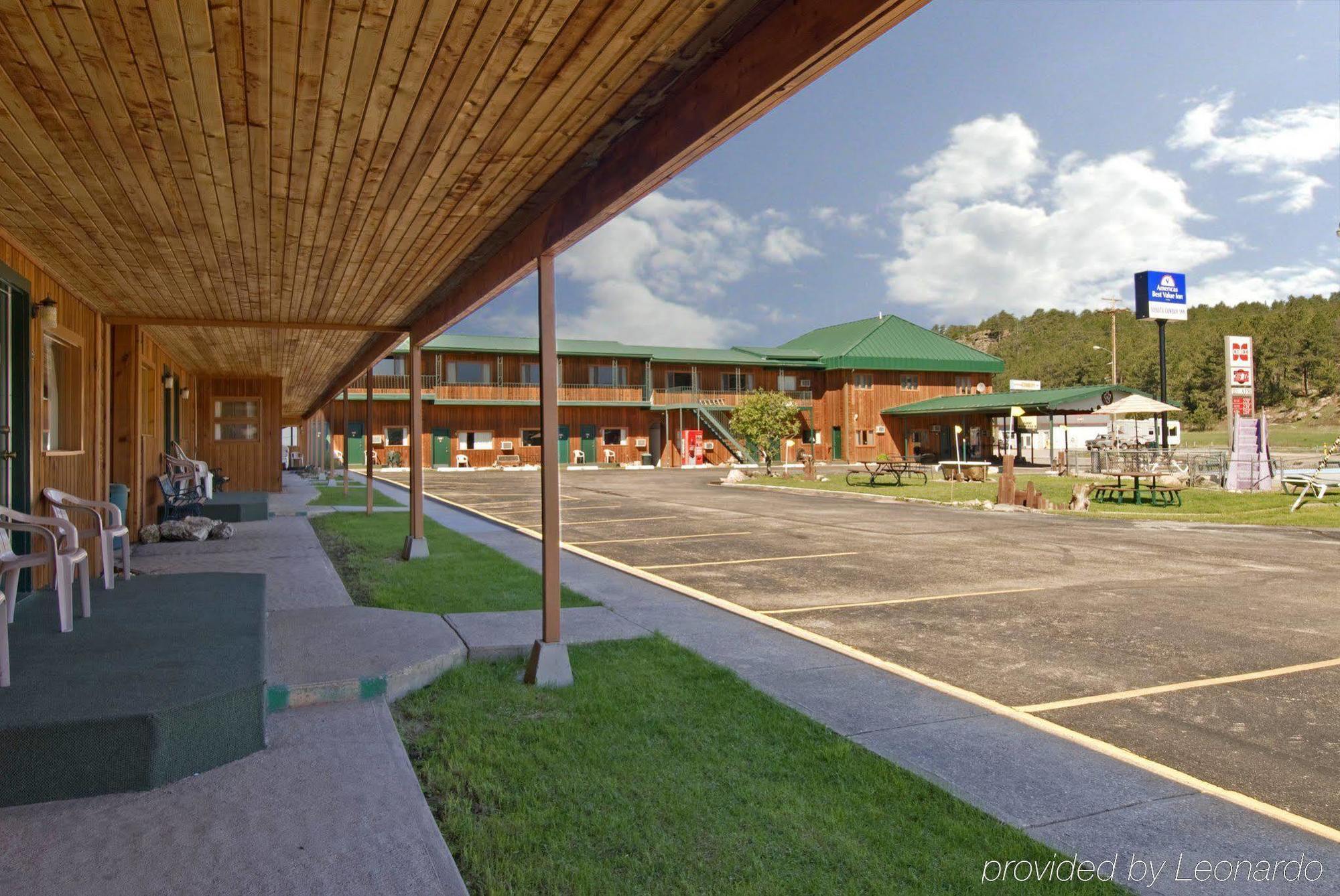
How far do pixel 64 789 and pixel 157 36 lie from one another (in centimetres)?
283

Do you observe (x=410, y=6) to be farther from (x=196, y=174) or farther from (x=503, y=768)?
(x=503, y=768)

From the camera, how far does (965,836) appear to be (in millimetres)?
2963

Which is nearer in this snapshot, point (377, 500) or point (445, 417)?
point (377, 500)

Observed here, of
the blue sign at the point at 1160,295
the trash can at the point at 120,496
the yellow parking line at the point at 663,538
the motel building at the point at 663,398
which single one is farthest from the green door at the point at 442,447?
the trash can at the point at 120,496

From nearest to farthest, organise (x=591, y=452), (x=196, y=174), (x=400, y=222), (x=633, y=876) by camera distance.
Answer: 1. (x=633, y=876)
2. (x=196, y=174)
3. (x=400, y=222)
4. (x=591, y=452)

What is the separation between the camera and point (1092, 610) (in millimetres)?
7066

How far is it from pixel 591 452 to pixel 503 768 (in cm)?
4197

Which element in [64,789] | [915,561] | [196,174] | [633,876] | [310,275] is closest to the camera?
[633,876]

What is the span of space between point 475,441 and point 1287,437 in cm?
5942

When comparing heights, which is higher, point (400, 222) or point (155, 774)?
point (400, 222)

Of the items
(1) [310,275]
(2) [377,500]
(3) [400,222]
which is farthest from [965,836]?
(2) [377,500]

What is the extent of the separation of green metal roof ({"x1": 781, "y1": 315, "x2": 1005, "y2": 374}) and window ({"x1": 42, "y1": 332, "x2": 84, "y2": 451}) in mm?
41788

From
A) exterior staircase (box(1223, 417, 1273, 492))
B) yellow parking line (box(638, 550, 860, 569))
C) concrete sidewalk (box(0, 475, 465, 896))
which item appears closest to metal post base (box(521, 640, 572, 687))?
concrete sidewalk (box(0, 475, 465, 896))

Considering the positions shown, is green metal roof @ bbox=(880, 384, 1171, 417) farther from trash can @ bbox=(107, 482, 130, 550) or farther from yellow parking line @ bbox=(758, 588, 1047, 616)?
trash can @ bbox=(107, 482, 130, 550)
